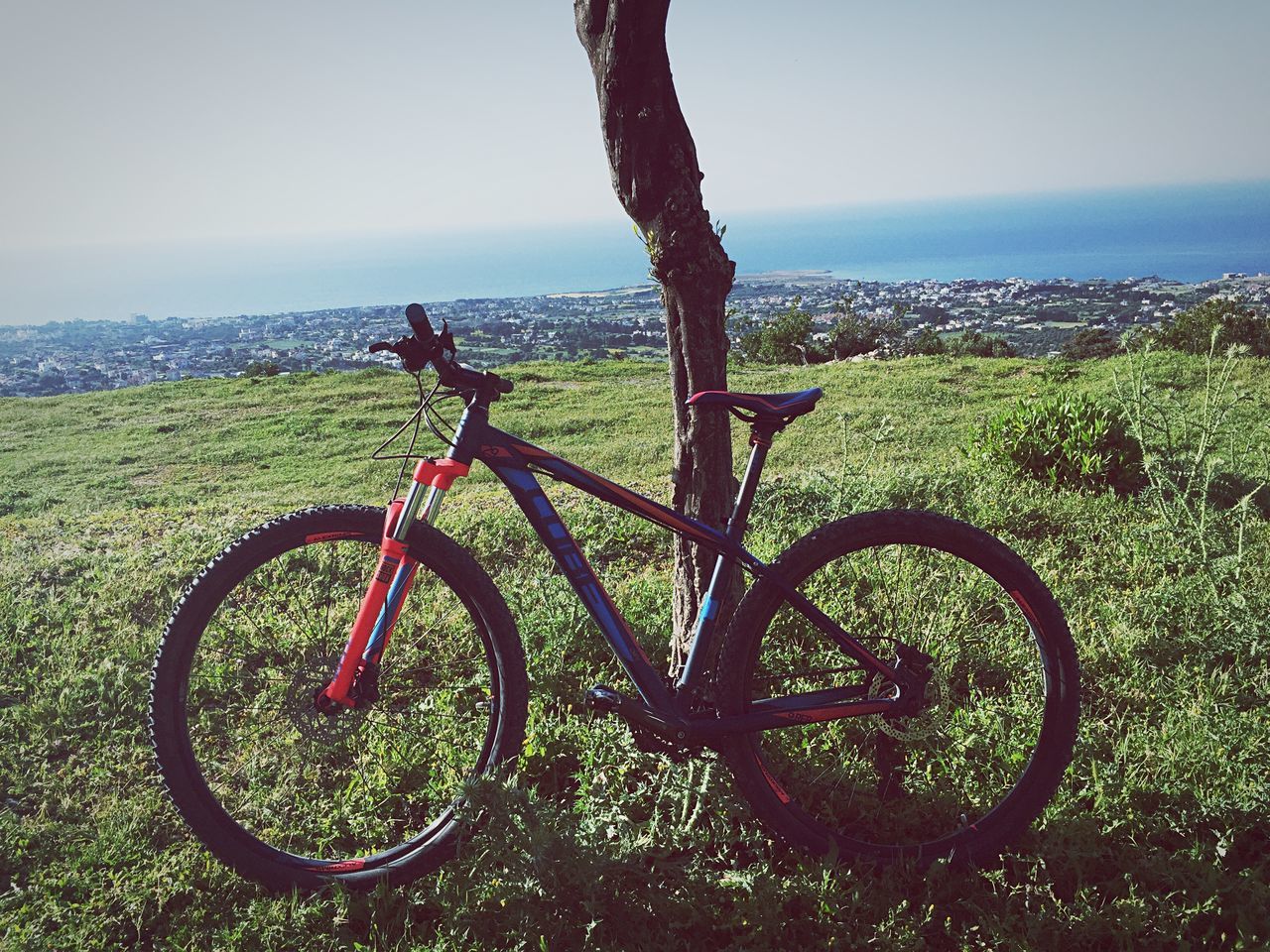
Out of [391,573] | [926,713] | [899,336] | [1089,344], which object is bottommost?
[926,713]

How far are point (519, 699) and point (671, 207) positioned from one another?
1.75 metres

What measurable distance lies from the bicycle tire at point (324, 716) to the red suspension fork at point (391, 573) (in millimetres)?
58

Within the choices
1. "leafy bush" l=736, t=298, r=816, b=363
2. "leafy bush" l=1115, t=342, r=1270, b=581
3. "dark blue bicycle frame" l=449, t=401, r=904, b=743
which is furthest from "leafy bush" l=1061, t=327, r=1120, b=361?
"dark blue bicycle frame" l=449, t=401, r=904, b=743

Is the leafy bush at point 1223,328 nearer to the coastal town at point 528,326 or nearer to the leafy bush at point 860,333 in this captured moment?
the coastal town at point 528,326

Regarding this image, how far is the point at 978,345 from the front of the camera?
20.6 meters

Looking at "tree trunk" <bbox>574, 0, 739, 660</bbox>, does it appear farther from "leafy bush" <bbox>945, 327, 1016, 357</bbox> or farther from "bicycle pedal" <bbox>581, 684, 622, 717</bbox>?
"leafy bush" <bbox>945, 327, 1016, 357</bbox>

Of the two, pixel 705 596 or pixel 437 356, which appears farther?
pixel 705 596

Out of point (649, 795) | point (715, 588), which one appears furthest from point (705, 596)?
point (649, 795)

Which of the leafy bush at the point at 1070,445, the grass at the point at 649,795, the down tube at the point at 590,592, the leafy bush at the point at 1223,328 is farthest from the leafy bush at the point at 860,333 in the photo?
the down tube at the point at 590,592

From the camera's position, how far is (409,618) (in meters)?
2.98

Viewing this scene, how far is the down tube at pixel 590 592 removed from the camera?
244 centimetres

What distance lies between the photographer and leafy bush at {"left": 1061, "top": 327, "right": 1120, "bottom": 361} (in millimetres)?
16484

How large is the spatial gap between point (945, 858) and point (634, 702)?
1.10 metres

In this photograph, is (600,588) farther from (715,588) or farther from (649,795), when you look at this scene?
(649,795)
